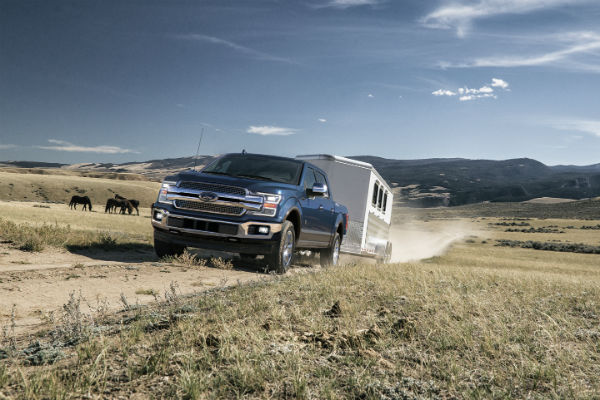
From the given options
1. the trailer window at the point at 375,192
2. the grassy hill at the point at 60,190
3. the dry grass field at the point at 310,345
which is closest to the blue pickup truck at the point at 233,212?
the dry grass field at the point at 310,345

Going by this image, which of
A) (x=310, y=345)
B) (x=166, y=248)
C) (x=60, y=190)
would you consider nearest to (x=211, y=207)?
(x=166, y=248)

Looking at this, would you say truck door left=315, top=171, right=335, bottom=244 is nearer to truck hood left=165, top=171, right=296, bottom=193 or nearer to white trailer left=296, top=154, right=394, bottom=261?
truck hood left=165, top=171, right=296, bottom=193

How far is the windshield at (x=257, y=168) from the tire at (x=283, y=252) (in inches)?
45.3

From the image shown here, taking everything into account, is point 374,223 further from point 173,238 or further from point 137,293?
point 137,293

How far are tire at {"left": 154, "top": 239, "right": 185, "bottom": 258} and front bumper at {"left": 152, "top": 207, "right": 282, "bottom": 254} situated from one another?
1028 mm

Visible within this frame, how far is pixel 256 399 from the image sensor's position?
3047mm

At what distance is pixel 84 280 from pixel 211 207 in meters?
2.71

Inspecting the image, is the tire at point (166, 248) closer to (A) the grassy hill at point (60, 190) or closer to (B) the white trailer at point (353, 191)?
(B) the white trailer at point (353, 191)

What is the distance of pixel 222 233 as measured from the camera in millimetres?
9289

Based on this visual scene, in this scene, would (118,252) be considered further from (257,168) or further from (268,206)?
(268,206)

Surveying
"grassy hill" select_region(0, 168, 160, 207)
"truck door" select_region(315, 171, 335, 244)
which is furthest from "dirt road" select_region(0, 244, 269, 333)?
"grassy hill" select_region(0, 168, 160, 207)

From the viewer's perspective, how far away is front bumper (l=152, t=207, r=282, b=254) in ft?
30.5

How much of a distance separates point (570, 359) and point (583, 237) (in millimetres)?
64753

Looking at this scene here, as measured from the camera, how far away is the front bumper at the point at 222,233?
30.5 ft
